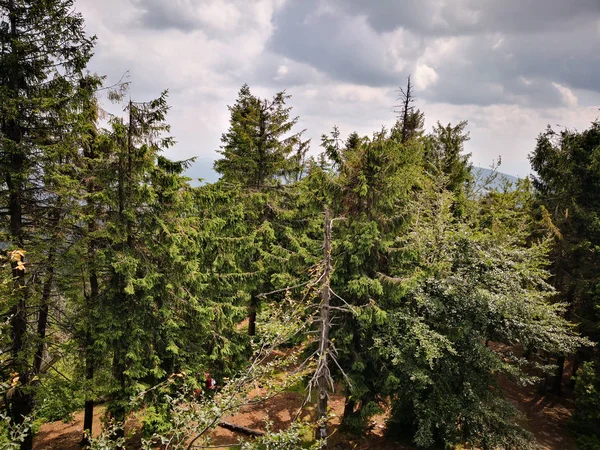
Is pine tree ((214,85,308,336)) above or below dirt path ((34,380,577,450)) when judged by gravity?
above

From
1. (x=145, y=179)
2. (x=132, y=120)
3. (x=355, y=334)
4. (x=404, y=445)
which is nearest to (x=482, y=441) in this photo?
(x=404, y=445)

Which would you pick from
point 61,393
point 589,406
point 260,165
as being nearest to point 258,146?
point 260,165

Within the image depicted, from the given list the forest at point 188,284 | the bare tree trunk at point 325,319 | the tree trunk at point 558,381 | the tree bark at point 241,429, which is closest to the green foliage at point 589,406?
the forest at point 188,284

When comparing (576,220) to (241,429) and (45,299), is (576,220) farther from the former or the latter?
(45,299)

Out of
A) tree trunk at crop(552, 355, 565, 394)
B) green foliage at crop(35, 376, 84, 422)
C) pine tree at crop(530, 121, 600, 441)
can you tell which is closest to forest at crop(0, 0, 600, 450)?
green foliage at crop(35, 376, 84, 422)

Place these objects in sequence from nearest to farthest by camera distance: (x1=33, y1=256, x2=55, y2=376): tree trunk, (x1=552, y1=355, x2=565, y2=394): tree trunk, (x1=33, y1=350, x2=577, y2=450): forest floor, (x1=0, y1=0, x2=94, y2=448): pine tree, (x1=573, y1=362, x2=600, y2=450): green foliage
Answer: (x1=0, y1=0, x2=94, y2=448): pine tree < (x1=33, y1=256, x2=55, y2=376): tree trunk < (x1=33, y1=350, x2=577, y2=450): forest floor < (x1=573, y1=362, x2=600, y2=450): green foliage < (x1=552, y1=355, x2=565, y2=394): tree trunk

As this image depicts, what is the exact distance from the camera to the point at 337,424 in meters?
13.9

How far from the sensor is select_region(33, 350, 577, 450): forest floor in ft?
42.3

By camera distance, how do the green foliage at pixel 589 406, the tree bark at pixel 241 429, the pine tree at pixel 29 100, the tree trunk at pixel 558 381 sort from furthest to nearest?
the tree trunk at pixel 558 381 < the tree bark at pixel 241 429 < the green foliage at pixel 589 406 < the pine tree at pixel 29 100

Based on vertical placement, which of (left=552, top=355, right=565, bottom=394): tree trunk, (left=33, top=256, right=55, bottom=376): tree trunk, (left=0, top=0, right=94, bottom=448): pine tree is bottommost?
(left=552, top=355, right=565, bottom=394): tree trunk

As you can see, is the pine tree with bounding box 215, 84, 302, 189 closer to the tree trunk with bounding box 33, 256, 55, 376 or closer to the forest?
the forest

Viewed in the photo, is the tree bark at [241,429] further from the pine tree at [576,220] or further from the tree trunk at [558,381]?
the tree trunk at [558,381]

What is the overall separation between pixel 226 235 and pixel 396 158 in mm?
8973

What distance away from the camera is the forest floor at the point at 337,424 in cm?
1288
